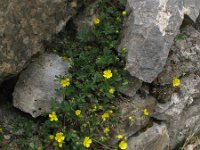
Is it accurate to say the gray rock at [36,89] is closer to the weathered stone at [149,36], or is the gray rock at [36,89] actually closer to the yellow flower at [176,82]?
the weathered stone at [149,36]

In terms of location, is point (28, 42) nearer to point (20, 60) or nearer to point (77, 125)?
point (20, 60)

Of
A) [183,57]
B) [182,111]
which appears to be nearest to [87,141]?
[182,111]

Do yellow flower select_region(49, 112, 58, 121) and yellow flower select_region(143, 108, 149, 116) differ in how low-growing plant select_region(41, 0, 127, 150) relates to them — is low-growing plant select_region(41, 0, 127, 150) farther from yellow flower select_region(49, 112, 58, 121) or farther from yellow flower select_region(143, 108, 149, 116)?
yellow flower select_region(143, 108, 149, 116)

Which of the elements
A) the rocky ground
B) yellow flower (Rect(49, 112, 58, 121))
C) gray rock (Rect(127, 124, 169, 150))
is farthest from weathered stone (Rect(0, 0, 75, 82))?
gray rock (Rect(127, 124, 169, 150))

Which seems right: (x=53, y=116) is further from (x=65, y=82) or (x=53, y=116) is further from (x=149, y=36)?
(x=149, y=36)

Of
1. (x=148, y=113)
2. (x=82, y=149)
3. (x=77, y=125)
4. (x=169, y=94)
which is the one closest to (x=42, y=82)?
(x=77, y=125)

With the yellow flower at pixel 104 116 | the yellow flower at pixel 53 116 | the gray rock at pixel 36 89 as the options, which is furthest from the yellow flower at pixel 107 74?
the yellow flower at pixel 53 116

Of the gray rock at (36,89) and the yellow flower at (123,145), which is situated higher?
the gray rock at (36,89)
